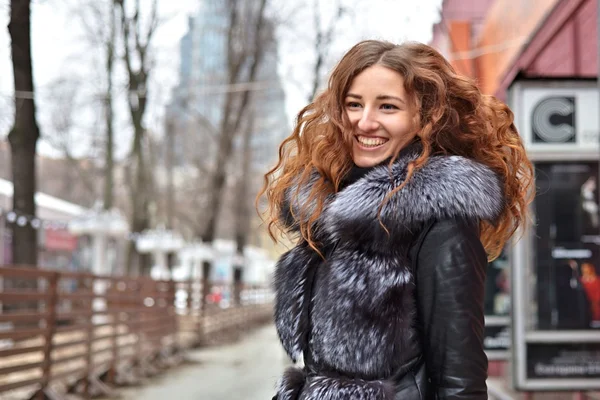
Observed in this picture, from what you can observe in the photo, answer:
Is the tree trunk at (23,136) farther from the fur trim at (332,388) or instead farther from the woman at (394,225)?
the fur trim at (332,388)

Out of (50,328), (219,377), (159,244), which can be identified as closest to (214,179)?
(159,244)

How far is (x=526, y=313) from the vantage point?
21.4 ft

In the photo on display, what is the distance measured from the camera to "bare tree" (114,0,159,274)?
832 inches

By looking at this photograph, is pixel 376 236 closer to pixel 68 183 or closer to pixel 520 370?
pixel 520 370

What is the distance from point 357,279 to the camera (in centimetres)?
189

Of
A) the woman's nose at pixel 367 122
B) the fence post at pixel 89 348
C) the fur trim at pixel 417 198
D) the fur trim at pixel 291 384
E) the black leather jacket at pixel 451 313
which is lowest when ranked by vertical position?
the fence post at pixel 89 348

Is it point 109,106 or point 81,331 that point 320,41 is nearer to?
point 109,106

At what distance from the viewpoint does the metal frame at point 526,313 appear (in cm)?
642

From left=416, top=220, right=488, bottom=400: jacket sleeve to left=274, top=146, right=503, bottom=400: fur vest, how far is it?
0.05 meters

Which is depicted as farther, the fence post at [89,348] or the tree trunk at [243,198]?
the tree trunk at [243,198]

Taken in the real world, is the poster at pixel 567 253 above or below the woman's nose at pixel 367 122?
below

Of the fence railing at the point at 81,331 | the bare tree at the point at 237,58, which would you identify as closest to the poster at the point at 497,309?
the fence railing at the point at 81,331

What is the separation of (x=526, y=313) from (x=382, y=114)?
16.1 ft

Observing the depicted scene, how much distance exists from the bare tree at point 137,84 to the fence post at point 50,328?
43.9ft
